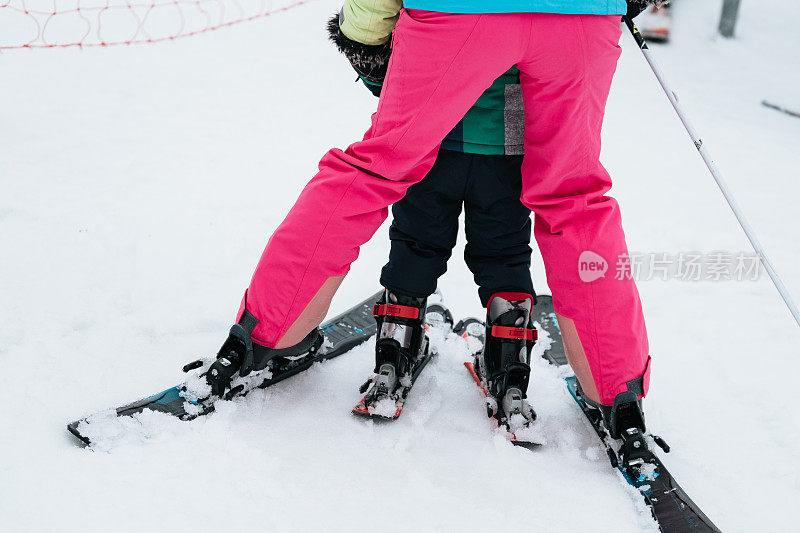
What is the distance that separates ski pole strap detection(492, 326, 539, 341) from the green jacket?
0.47m

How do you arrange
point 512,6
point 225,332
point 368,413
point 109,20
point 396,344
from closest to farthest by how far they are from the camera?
1. point 512,6
2. point 368,413
3. point 396,344
4. point 225,332
5. point 109,20

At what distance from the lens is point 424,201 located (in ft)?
5.42

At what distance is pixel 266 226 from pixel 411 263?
116 cm

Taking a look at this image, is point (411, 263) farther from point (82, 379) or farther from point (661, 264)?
point (661, 264)

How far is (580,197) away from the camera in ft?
4.60

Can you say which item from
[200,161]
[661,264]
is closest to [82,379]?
[200,161]

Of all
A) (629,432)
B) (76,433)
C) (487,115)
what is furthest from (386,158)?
(76,433)

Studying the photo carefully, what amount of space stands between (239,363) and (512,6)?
1035 millimetres

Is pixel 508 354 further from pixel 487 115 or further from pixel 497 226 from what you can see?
pixel 487 115

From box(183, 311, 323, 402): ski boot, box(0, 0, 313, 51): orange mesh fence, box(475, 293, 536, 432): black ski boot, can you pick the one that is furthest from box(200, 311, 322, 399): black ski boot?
box(0, 0, 313, 51): orange mesh fence

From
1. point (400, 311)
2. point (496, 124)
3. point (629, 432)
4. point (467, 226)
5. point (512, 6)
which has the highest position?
point (512, 6)

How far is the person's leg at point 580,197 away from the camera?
1.30 meters
